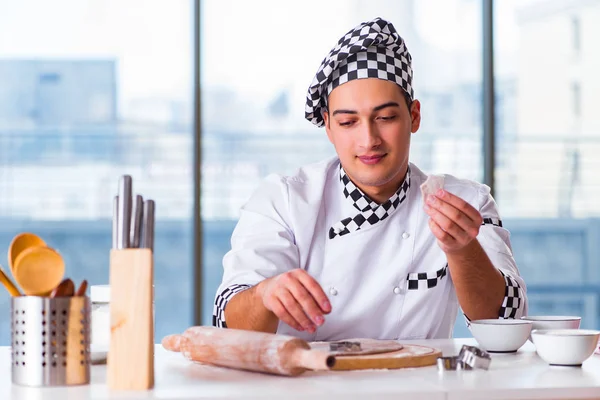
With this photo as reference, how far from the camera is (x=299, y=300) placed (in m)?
1.47

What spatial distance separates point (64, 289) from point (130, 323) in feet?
0.48

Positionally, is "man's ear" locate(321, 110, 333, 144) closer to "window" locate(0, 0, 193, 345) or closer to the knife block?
the knife block

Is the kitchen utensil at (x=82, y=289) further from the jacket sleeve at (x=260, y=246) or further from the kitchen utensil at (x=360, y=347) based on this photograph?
the jacket sleeve at (x=260, y=246)

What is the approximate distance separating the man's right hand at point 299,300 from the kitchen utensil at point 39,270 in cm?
38

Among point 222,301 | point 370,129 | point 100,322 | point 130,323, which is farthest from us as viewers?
point 370,129

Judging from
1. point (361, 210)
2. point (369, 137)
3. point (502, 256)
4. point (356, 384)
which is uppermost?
→ point (369, 137)

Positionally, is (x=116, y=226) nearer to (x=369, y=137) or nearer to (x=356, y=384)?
(x=356, y=384)

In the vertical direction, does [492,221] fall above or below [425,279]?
above

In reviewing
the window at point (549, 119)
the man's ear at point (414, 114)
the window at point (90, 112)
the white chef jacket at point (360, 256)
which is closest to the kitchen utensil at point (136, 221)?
the white chef jacket at point (360, 256)

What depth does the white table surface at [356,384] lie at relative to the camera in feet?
3.91

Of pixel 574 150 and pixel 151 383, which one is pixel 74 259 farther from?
pixel 151 383

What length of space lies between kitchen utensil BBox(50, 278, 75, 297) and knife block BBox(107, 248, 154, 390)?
0.11 m

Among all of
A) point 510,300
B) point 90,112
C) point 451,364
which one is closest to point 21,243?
point 451,364

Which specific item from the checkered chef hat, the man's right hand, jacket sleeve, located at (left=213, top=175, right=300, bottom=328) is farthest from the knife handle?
the checkered chef hat
